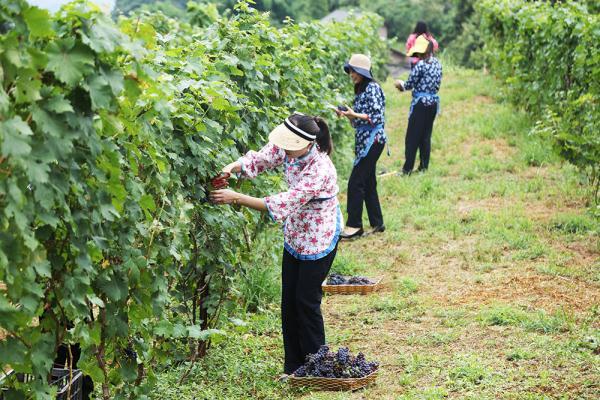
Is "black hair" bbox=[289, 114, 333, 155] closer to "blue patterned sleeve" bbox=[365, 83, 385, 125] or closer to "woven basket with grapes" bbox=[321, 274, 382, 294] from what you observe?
"woven basket with grapes" bbox=[321, 274, 382, 294]

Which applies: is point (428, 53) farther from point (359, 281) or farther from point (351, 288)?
point (351, 288)

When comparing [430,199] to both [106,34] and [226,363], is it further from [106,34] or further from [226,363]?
[106,34]

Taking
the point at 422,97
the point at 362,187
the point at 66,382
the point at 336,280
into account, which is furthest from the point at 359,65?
the point at 66,382

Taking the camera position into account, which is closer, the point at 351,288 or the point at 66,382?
the point at 66,382

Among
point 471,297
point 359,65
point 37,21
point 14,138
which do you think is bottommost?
point 471,297

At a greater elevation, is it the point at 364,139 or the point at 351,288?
the point at 364,139

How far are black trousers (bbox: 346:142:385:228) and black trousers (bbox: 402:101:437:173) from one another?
2824 millimetres

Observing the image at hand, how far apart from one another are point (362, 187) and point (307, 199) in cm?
424

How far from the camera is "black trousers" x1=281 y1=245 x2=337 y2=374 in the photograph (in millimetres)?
6023

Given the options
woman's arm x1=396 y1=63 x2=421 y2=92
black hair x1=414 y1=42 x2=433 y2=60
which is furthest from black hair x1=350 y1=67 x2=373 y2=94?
black hair x1=414 y1=42 x2=433 y2=60

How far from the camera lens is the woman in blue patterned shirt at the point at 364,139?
376 inches

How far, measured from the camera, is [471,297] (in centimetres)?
775

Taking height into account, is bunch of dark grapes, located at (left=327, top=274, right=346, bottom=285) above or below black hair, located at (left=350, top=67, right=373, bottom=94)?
below

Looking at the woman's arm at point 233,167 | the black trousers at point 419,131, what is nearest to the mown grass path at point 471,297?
the black trousers at point 419,131
